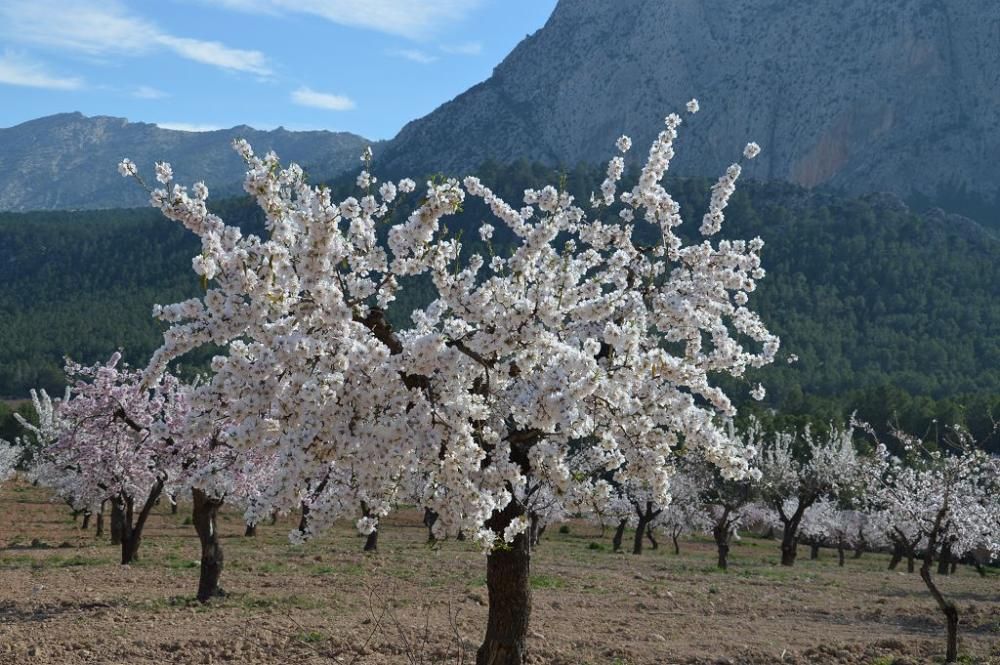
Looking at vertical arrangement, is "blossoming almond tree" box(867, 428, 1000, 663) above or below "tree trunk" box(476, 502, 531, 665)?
above

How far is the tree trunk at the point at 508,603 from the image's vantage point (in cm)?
1012

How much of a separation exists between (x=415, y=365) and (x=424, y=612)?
1167 centimetres

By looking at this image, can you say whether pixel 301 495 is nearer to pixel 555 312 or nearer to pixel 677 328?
pixel 555 312

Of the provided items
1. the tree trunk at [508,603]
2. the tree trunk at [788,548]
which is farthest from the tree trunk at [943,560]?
the tree trunk at [508,603]

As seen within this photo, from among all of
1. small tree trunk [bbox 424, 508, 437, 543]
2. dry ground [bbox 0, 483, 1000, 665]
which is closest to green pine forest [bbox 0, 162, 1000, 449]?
small tree trunk [bbox 424, 508, 437, 543]

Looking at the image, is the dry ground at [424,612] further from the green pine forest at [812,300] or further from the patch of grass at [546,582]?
the green pine forest at [812,300]

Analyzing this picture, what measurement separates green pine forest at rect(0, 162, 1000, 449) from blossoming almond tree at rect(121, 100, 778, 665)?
70311 millimetres

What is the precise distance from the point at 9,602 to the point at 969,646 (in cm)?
1892

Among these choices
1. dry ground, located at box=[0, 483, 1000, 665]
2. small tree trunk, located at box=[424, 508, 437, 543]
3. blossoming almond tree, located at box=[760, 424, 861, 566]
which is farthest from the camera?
blossoming almond tree, located at box=[760, 424, 861, 566]

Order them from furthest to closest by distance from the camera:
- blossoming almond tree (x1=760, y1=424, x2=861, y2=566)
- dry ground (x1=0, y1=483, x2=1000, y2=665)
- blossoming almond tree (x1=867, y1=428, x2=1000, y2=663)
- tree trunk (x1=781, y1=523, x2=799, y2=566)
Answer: tree trunk (x1=781, y1=523, x2=799, y2=566) → blossoming almond tree (x1=760, y1=424, x2=861, y2=566) → blossoming almond tree (x1=867, y1=428, x2=1000, y2=663) → dry ground (x1=0, y1=483, x2=1000, y2=665)

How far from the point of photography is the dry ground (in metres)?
13.7

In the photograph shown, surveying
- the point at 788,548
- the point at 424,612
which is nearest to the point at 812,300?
the point at 788,548

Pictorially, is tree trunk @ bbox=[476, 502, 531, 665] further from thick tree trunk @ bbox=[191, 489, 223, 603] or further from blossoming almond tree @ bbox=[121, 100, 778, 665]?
thick tree trunk @ bbox=[191, 489, 223, 603]

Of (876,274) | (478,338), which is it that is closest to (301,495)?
(478,338)
